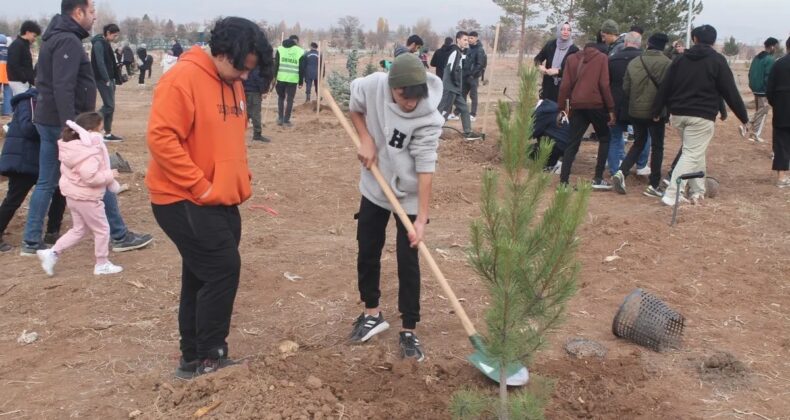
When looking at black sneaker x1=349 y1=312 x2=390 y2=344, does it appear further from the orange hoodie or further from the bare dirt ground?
the orange hoodie

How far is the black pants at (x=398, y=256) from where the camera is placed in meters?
3.45

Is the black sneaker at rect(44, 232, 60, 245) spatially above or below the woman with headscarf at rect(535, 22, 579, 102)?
below

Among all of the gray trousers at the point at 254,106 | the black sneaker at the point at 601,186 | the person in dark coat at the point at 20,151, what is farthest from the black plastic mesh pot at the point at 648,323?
the gray trousers at the point at 254,106

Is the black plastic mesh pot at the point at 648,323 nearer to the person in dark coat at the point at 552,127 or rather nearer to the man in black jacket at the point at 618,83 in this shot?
the man in black jacket at the point at 618,83

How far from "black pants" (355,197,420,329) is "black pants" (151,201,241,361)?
685 mm

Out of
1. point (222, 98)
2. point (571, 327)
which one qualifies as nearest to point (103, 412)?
point (222, 98)

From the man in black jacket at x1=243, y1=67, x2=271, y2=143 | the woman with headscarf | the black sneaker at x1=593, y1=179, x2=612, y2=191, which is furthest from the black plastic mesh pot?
the man in black jacket at x1=243, y1=67, x2=271, y2=143

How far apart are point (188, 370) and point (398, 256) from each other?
1.20 meters

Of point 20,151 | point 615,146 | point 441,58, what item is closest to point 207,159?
point 20,151

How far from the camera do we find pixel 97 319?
4.05 meters

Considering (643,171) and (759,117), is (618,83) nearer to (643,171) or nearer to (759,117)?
(643,171)

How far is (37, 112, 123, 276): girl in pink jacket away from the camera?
4531 mm

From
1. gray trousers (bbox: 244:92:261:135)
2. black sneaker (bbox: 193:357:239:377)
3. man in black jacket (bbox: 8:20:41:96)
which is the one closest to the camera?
black sneaker (bbox: 193:357:239:377)

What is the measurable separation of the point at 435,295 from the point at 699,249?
244cm
